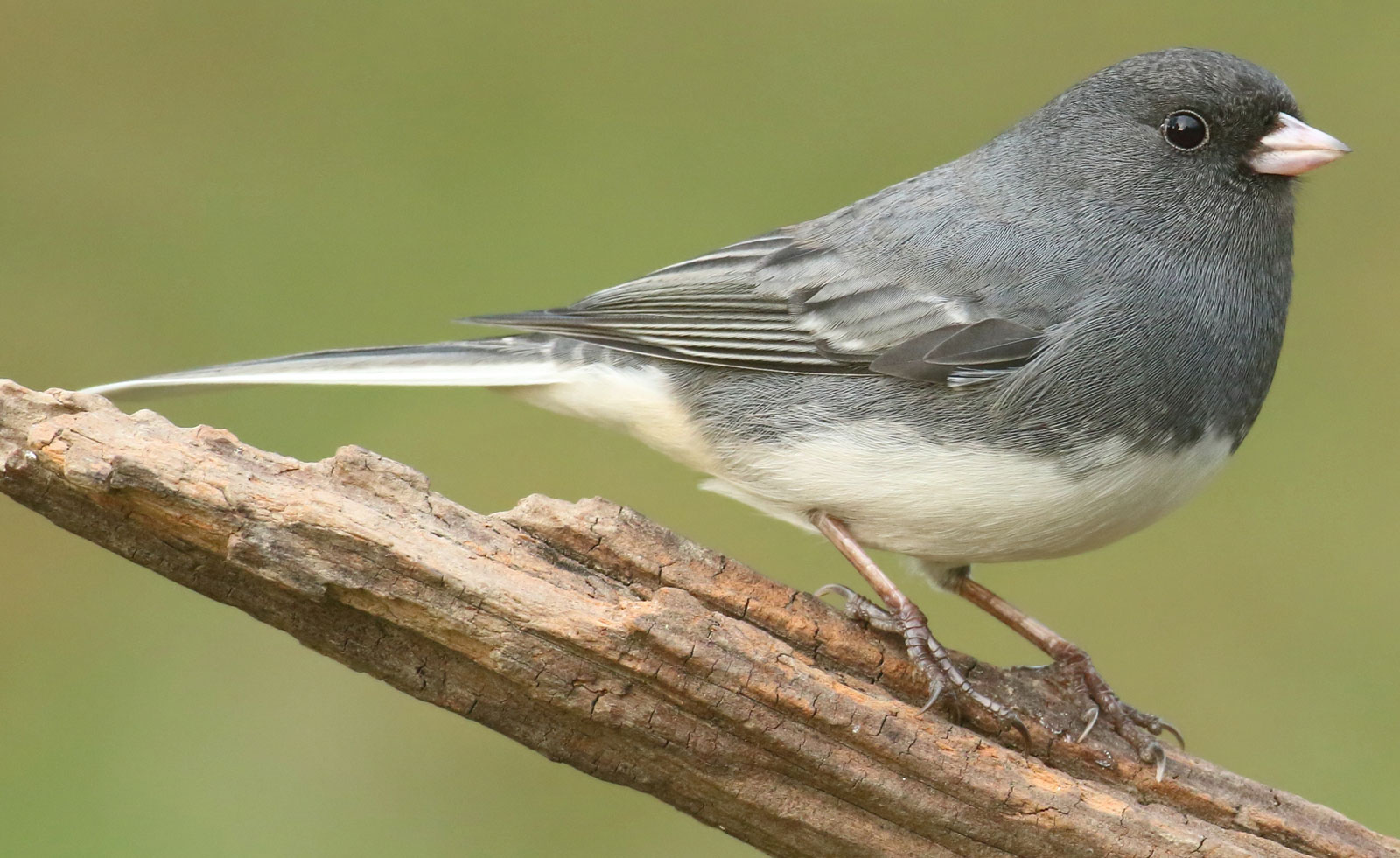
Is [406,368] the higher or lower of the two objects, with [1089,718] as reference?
higher

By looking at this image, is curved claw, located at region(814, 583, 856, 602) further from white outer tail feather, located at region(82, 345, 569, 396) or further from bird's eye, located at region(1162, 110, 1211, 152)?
bird's eye, located at region(1162, 110, 1211, 152)

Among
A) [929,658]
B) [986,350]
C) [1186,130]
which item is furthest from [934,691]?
[1186,130]

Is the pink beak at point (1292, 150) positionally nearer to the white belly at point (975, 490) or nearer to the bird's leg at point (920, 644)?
the white belly at point (975, 490)

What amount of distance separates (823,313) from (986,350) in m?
0.35

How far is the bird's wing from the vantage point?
262cm

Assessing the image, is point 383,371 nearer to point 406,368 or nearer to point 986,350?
point 406,368

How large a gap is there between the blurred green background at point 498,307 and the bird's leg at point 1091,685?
5.01ft


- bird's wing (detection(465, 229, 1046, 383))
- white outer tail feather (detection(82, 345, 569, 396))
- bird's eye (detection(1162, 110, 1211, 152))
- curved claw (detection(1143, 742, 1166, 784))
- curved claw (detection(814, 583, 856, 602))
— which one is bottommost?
curved claw (detection(1143, 742, 1166, 784))

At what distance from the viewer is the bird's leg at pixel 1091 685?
2.55m

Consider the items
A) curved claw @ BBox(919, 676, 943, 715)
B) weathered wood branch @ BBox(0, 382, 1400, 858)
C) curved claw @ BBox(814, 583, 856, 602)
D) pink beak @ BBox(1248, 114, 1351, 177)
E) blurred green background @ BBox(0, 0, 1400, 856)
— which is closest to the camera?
weathered wood branch @ BBox(0, 382, 1400, 858)

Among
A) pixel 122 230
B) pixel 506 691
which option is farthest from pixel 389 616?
pixel 122 230

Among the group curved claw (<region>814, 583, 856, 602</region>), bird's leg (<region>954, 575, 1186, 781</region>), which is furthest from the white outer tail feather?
bird's leg (<region>954, 575, 1186, 781</region>)

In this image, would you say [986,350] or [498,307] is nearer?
[986,350]

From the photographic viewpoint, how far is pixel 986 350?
2.58 metres
